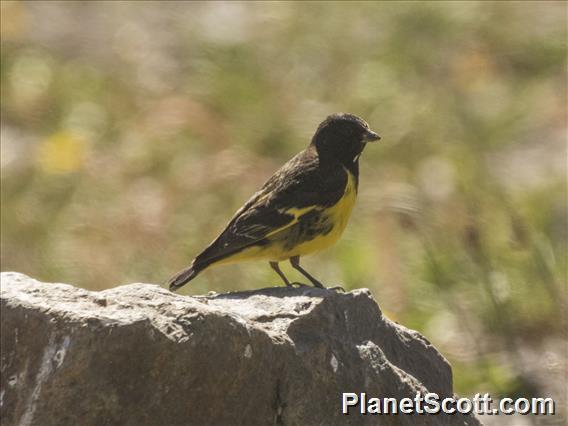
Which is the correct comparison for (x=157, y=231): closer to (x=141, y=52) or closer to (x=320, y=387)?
(x=141, y=52)

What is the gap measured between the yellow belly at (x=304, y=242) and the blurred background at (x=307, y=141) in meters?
0.95

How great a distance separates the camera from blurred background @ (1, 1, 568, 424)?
841cm

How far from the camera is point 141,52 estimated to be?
1238 centimetres

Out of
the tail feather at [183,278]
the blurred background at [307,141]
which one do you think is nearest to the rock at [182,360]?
the tail feather at [183,278]

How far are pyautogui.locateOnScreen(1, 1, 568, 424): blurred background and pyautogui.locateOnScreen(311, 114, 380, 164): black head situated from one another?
0.97 m

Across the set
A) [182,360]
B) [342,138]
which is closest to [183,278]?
[342,138]

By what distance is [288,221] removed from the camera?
629cm

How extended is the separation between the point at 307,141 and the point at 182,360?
624 cm

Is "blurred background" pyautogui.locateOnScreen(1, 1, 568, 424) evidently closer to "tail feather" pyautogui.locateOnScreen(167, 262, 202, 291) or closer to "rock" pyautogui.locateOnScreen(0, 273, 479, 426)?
"tail feather" pyautogui.locateOnScreen(167, 262, 202, 291)

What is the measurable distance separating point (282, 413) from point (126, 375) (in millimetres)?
648

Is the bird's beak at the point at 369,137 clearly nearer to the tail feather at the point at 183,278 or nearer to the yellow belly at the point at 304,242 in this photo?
the yellow belly at the point at 304,242

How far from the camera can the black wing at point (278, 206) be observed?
629 centimetres

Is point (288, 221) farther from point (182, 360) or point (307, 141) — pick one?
point (307, 141)

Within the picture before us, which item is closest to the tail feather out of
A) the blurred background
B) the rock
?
the rock
